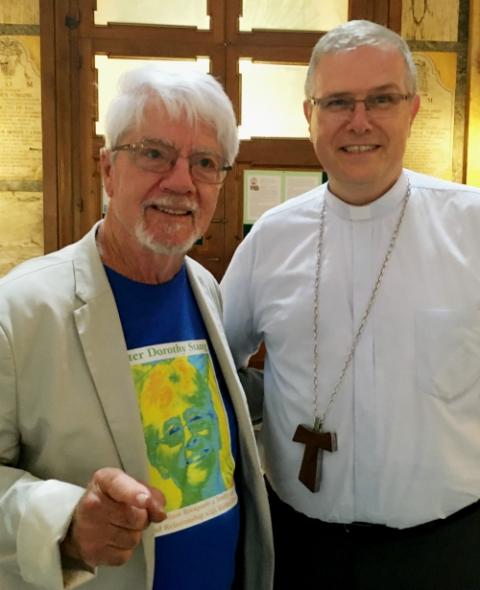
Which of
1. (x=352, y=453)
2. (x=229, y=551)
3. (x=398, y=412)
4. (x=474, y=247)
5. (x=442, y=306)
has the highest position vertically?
(x=474, y=247)

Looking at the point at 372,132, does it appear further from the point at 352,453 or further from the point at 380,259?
the point at 352,453

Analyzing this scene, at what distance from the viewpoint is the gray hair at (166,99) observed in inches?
43.4

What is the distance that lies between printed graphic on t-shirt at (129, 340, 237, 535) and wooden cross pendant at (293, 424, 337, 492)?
0.24 meters

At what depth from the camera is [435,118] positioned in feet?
10.9

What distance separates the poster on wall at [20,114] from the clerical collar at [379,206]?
2.21 meters

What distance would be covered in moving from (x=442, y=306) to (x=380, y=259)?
0.18 metres

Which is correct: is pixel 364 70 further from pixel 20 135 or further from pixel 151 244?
pixel 20 135

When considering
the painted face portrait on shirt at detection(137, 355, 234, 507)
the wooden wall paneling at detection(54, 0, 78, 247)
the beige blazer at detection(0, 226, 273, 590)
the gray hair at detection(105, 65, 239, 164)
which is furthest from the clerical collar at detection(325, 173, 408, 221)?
the wooden wall paneling at detection(54, 0, 78, 247)

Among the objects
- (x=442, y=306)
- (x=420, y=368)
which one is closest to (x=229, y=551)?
(x=420, y=368)

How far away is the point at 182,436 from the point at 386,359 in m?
0.53

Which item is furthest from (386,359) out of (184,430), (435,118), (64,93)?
(64,93)

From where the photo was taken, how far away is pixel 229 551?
1.20m

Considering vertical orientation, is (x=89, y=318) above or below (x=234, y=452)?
above

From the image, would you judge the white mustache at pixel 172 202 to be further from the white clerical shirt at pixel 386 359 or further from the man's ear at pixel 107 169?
the white clerical shirt at pixel 386 359
